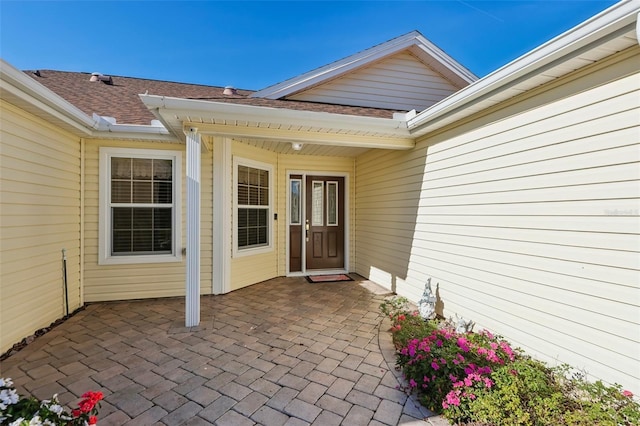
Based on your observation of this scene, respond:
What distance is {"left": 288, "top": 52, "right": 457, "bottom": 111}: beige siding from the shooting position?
5062mm

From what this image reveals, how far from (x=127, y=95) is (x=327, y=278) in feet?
17.4

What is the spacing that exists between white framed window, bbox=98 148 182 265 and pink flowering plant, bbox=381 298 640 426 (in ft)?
12.9

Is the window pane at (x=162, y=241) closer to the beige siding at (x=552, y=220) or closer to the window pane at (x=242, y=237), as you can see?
the window pane at (x=242, y=237)

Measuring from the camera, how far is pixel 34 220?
124 inches

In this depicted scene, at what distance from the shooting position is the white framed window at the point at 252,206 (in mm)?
4922

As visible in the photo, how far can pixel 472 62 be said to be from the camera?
244 inches

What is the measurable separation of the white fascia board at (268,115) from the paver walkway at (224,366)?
2.50 metres

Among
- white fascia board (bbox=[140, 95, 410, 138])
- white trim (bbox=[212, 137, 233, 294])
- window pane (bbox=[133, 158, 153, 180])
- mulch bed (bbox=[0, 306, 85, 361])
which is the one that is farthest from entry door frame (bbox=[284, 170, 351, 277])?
mulch bed (bbox=[0, 306, 85, 361])

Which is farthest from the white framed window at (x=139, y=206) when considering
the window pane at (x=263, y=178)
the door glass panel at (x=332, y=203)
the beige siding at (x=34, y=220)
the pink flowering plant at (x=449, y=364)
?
the pink flowering plant at (x=449, y=364)

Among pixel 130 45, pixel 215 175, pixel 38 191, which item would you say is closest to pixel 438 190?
pixel 215 175

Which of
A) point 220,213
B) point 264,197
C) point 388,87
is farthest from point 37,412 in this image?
point 388,87

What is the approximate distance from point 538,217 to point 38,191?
522 centimetres

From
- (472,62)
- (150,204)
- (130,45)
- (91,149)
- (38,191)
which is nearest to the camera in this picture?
(38,191)

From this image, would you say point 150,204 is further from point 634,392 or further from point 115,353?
point 634,392
